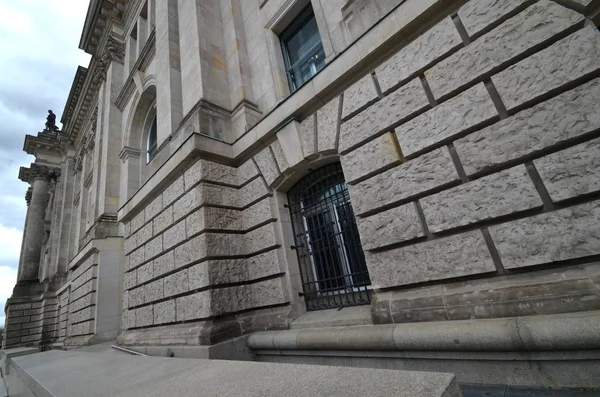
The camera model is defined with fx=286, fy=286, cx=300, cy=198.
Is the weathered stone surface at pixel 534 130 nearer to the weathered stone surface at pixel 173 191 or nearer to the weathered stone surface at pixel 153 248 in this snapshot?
the weathered stone surface at pixel 173 191

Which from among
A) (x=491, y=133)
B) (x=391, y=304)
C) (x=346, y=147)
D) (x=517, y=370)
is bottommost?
(x=517, y=370)

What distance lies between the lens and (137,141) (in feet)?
42.0

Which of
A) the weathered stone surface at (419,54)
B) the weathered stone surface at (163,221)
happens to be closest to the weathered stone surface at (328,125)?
the weathered stone surface at (419,54)

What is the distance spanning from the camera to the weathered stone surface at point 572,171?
2709 millimetres

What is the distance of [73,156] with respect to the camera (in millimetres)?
24531

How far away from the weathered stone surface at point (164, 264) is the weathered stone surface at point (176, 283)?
21 centimetres

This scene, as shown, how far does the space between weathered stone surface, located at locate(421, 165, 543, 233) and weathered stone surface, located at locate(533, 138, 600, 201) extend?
0.15 metres

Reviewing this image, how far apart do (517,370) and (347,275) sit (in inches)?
99.3

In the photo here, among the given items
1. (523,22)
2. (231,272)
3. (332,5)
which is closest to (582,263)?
(523,22)

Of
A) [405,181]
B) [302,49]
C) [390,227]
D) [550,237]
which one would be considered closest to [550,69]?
[550,237]

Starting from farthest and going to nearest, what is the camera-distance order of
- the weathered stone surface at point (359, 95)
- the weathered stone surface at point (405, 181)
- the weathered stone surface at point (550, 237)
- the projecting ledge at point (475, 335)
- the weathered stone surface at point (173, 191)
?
the weathered stone surface at point (173, 191) < the weathered stone surface at point (359, 95) < the weathered stone surface at point (405, 181) < the weathered stone surface at point (550, 237) < the projecting ledge at point (475, 335)

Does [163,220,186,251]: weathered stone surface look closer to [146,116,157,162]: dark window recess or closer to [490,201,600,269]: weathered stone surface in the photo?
[490,201,600,269]: weathered stone surface

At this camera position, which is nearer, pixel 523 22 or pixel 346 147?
pixel 523 22

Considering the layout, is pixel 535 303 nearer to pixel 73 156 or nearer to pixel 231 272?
pixel 231 272
